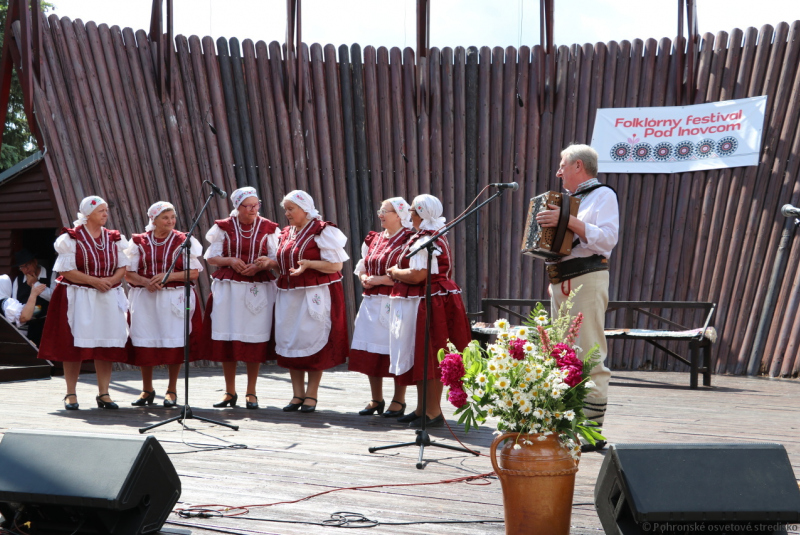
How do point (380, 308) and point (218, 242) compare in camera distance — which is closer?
point (380, 308)

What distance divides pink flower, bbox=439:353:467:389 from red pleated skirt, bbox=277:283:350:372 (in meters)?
2.62

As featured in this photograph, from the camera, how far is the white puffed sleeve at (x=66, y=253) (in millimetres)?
5574

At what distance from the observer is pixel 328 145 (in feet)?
29.6

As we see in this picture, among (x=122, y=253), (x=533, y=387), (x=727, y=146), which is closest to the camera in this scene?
(x=533, y=387)

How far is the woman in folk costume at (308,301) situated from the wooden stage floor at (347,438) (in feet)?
1.16

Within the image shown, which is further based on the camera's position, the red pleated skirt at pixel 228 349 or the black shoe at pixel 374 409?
the red pleated skirt at pixel 228 349

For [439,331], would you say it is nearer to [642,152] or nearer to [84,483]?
[84,483]

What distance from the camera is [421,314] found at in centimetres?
501

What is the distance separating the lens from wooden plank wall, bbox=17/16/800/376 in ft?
26.7

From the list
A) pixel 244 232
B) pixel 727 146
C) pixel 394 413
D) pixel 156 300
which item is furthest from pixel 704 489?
pixel 727 146

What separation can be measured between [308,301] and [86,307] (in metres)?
1.63

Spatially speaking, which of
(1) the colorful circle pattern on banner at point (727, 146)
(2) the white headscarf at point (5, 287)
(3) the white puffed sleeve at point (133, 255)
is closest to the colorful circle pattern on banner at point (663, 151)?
(1) the colorful circle pattern on banner at point (727, 146)

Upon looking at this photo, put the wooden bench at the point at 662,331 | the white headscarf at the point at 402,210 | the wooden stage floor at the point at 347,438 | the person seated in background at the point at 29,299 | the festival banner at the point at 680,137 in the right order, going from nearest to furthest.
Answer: the wooden stage floor at the point at 347,438
the white headscarf at the point at 402,210
the wooden bench at the point at 662,331
the person seated in background at the point at 29,299
the festival banner at the point at 680,137

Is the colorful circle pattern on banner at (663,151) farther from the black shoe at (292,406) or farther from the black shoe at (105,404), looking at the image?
the black shoe at (105,404)
